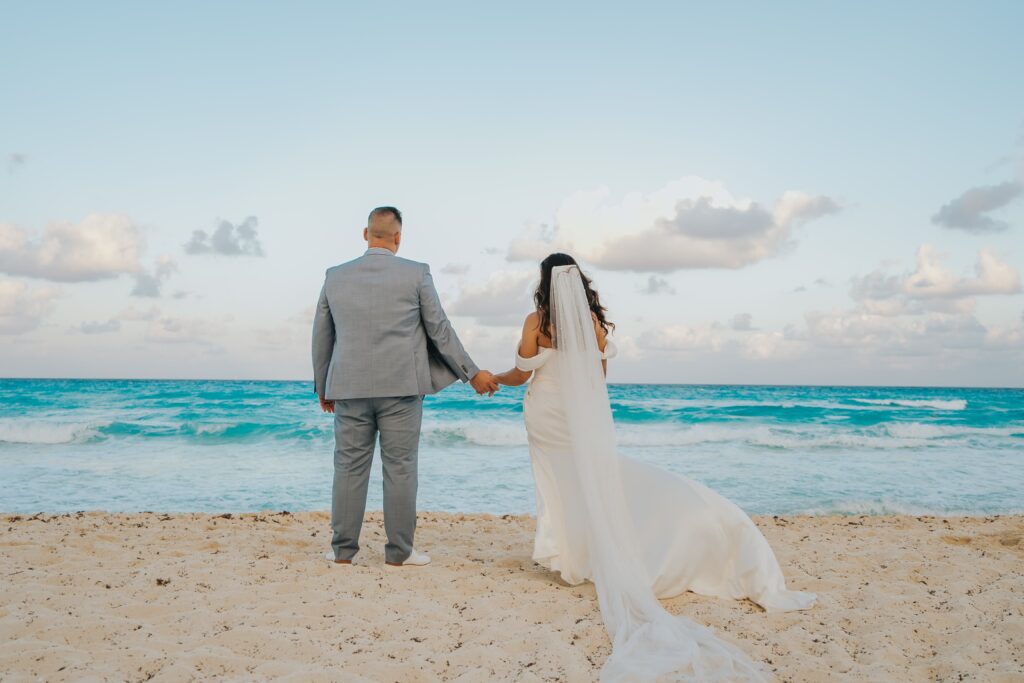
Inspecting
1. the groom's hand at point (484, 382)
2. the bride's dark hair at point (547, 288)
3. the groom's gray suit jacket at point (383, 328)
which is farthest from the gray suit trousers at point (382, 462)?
the bride's dark hair at point (547, 288)

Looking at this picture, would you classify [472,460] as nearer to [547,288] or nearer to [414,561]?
[414,561]

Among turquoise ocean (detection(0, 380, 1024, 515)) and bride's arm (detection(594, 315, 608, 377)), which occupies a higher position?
bride's arm (detection(594, 315, 608, 377))

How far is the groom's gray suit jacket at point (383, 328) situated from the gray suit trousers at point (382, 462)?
0.40 feet

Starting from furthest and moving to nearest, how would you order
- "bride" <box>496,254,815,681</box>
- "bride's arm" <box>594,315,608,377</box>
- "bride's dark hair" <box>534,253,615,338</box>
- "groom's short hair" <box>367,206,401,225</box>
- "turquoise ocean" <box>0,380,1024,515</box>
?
1. "turquoise ocean" <box>0,380,1024,515</box>
2. "groom's short hair" <box>367,206,401,225</box>
3. "bride's arm" <box>594,315,608,377</box>
4. "bride's dark hair" <box>534,253,615,338</box>
5. "bride" <box>496,254,815,681</box>

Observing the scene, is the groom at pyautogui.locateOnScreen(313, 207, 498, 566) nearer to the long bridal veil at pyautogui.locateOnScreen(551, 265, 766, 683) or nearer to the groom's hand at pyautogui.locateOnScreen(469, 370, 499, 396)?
the groom's hand at pyautogui.locateOnScreen(469, 370, 499, 396)

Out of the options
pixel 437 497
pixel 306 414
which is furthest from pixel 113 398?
pixel 437 497

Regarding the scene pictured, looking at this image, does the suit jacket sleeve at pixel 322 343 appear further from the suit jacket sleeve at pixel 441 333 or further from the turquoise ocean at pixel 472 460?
the turquoise ocean at pixel 472 460

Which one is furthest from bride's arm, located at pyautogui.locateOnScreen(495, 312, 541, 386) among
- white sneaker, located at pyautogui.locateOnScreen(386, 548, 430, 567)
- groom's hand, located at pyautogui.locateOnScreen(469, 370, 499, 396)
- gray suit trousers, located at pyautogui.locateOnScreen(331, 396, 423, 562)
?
white sneaker, located at pyautogui.locateOnScreen(386, 548, 430, 567)

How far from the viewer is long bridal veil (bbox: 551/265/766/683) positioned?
2.98m

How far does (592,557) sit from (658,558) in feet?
1.16

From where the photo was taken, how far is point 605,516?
3969mm

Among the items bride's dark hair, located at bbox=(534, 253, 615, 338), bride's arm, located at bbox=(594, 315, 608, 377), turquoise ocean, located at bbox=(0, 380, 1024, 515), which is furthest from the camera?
turquoise ocean, located at bbox=(0, 380, 1024, 515)

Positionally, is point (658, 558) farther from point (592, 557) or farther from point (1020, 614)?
point (1020, 614)

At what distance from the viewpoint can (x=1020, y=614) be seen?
3658 mm
